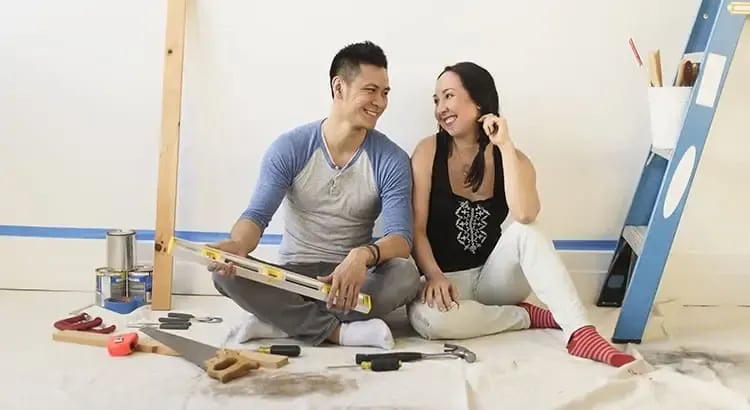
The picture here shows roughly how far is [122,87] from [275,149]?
627 millimetres

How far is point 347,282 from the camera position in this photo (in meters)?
2.14

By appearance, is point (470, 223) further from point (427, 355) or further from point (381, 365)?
point (381, 365)

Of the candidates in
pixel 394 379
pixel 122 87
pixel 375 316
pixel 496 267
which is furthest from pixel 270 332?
pixel 122 87

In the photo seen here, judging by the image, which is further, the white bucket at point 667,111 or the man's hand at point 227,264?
the white bucket at point 667,111

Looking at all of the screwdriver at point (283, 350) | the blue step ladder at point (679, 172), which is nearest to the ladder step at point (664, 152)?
the blue step ladder at point (679, 172)

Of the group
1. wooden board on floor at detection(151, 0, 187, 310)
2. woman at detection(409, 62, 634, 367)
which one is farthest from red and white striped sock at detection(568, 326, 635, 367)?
wooden board on floor at detection(151, 0, 187, 310)

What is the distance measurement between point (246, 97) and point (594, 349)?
1.23m

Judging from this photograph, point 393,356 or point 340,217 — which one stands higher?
point 340,217

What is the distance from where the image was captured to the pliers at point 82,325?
2281mm

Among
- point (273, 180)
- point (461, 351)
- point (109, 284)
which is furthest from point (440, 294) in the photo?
point (109, 284)

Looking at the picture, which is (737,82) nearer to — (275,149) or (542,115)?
(542,115)

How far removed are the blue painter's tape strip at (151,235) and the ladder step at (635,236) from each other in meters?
0.12

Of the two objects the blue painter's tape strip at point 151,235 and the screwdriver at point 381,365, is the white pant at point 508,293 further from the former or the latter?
the blue painter's tape strip at point 151,235

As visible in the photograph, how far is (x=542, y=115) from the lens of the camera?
266 centimetres
